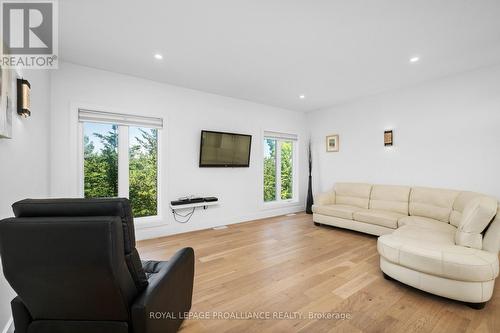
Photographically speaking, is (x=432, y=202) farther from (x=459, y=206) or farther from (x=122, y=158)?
(x=122, y=158)

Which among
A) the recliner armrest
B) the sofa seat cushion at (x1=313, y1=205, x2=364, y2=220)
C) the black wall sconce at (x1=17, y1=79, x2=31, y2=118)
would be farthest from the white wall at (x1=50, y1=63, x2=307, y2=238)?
the recliner armrest

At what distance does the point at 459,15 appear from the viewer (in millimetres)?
2104

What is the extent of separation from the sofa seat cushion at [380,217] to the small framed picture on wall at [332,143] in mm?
Result: 1782

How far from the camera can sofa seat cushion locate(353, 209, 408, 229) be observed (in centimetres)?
349

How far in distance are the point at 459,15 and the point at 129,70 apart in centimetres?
397

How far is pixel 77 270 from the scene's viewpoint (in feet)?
3.26

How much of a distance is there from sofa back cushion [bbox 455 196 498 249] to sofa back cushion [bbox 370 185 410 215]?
173 centimetres

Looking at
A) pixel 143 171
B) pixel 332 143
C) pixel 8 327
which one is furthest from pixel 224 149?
pixel 8 327

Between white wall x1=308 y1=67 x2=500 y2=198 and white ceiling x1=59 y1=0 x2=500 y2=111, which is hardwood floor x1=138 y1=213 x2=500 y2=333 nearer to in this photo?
white wall x1=308 y1=67 x2=500 y2=198

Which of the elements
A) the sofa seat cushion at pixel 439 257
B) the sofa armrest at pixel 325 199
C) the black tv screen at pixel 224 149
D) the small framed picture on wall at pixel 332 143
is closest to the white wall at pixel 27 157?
the black tv screen at pixel 224 149

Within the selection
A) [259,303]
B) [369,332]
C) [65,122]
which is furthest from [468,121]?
[65,122]

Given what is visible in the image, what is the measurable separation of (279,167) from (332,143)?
1374 millimetres

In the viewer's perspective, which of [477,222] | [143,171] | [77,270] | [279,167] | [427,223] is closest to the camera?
[77,270]

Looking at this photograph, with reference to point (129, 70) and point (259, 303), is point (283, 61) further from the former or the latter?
point (259, 303)
